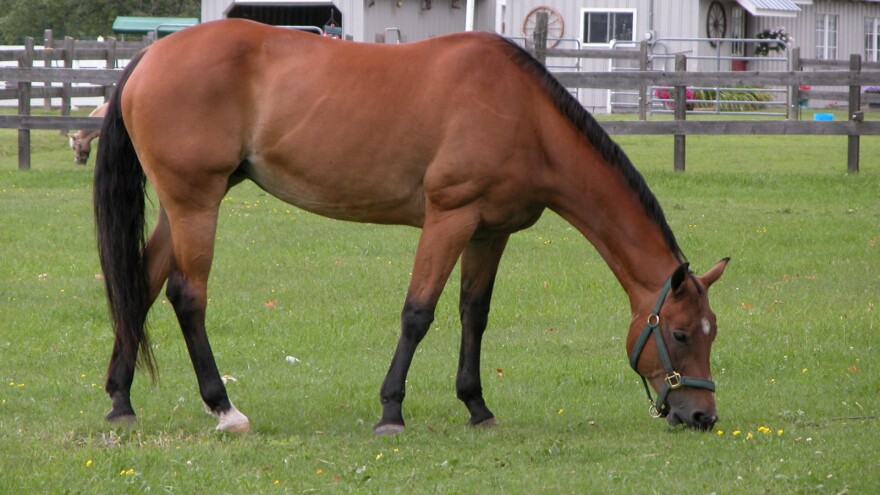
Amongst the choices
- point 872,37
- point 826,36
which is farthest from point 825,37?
point 872,37

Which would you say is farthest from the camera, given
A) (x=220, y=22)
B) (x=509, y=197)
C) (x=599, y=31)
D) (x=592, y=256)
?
(x=599, y=31)

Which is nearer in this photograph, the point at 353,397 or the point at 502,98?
the point at 502,98

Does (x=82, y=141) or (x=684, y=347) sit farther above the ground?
(x=82, y=141)

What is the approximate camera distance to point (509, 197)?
5859 millimetres

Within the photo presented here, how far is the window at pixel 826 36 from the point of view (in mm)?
37438

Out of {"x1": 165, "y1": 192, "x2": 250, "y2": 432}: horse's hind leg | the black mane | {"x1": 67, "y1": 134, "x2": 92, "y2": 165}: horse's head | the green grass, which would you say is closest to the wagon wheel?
{"x1": 67, "y1": 134, "x2": 92, "y2": 165}: horse's head

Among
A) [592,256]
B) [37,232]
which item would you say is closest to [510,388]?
[592,256]

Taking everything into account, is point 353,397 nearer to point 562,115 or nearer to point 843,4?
point 562,115

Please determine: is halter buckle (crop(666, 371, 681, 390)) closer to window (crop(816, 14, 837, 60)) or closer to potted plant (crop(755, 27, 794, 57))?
potted plant (crop(755, 27, 794, 57))

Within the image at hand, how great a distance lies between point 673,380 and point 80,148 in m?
14.1

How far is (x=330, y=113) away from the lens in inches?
236

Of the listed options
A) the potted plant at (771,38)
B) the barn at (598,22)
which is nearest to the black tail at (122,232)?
the barn at (598,22)

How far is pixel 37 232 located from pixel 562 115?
7.85m

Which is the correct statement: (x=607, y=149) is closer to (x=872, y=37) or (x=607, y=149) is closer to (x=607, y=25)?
(x=607, y=25)
